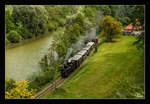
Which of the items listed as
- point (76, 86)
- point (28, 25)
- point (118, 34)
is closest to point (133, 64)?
point (76, 86)

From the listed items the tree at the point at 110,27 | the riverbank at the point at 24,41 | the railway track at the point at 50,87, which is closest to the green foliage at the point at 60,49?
the riverbank at the point at 24,41

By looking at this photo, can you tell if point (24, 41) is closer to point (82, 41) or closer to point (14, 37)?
point (14, 37)

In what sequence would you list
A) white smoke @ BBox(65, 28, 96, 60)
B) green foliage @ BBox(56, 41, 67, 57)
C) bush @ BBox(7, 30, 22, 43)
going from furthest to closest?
white smoke @ BBox(65, 28, 96, 60)
green foliage @ BBox(56, 41, 67, 57)
bush @ BBox(7, 30, 22, 43)

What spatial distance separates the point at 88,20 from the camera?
1714 centimetres

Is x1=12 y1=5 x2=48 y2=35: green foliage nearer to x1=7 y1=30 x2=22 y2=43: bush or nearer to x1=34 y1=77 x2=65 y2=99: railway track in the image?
x1=7 y1=30 x2=22 y2=43: bush

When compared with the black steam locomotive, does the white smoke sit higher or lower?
higher

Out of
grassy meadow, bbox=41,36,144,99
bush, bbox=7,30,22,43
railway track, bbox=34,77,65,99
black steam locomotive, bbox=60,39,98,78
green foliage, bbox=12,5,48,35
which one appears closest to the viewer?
grassy meadow, bbox=41,36,144,99

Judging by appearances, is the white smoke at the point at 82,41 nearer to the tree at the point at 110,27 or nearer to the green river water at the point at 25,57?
the tree at the point at 110,27

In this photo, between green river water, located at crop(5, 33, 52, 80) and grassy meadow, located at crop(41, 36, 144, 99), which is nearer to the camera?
grassy meadow, located at crop(41, 36, 144, 99)

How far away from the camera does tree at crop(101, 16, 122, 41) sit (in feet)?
57.9

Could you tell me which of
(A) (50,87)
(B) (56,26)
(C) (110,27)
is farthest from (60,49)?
(C) (110,27)

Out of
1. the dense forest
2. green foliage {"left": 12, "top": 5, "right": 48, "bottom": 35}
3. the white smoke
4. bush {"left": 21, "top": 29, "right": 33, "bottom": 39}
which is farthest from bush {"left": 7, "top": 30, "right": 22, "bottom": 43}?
the white smoke
